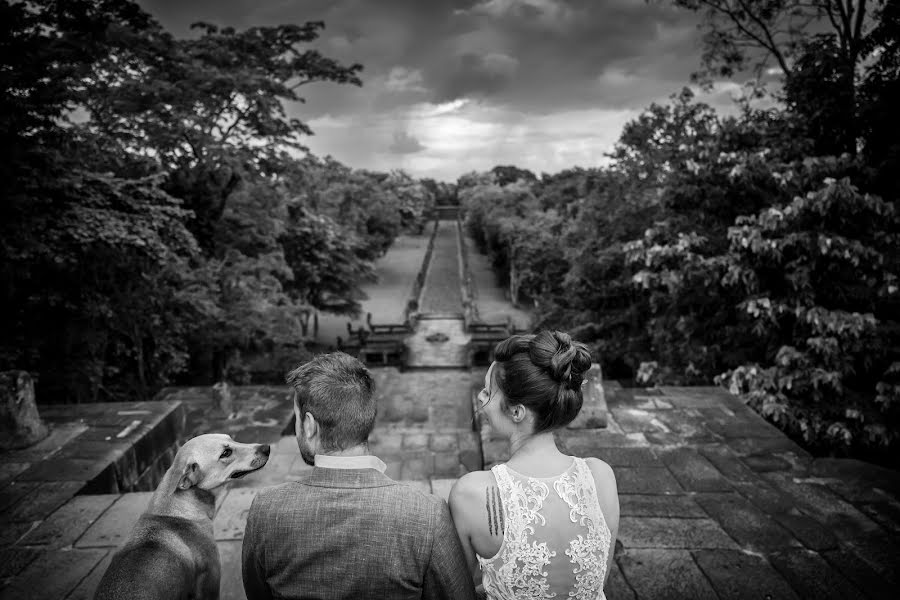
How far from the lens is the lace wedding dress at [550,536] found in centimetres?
154

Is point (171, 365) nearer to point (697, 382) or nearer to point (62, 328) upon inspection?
point (62, 328)

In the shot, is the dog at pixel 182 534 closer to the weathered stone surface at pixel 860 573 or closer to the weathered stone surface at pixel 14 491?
the weathered stone surface at pixel 14 491

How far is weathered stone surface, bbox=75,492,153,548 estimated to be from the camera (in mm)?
3072

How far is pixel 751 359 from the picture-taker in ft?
24.3

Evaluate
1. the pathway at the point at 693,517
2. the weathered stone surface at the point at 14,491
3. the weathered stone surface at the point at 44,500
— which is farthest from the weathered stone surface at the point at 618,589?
the weathered stone surface at the point at 14,491

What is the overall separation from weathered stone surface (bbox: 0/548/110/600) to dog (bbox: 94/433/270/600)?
45.3 inches

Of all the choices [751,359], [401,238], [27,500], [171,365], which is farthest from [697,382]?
[401,238]

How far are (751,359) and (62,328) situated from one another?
32.7 ft

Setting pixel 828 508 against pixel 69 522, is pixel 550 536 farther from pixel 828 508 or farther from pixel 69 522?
pixel 69 522

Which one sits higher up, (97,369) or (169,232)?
(169,232)

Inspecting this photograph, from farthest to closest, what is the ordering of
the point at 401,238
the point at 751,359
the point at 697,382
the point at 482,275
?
the point at 401,238 → the point at 482,275 → the point at 697,382 → the point at 751,359

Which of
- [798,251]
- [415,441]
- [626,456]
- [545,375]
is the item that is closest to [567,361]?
[545,375]

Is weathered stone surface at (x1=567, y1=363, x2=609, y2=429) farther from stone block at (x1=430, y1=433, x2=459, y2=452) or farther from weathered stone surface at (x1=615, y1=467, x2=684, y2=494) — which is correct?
stone block at (x1=430, y1=433, x2=459, y2=452)

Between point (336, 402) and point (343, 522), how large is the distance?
0.36 m
